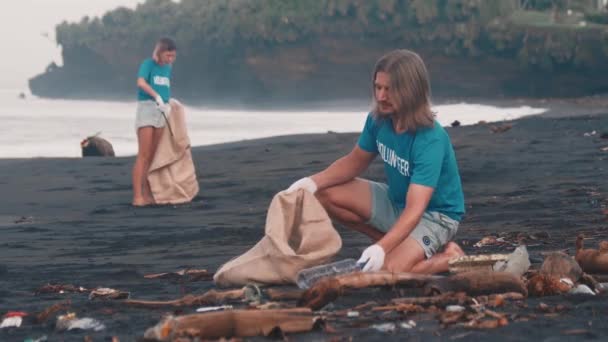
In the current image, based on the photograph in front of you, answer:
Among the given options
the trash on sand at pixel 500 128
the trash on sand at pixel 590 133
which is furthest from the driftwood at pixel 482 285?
the trash on sand at pixel 500 128

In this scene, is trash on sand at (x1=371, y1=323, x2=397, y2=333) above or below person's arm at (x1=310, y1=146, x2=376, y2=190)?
below

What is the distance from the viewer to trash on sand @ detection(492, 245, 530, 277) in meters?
4.89

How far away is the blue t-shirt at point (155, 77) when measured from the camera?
10.2 meters

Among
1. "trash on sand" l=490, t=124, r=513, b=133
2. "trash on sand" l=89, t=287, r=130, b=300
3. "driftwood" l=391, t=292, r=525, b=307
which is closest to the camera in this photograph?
"driftwood" l=391, t=292, r=525, b=307

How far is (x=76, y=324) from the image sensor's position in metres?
4.29

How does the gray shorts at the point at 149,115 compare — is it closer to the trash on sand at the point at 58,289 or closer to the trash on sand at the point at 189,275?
the trash on sand at the point at 189,275

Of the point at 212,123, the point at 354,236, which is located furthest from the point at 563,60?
the point at 354,236

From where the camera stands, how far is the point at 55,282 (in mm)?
5738

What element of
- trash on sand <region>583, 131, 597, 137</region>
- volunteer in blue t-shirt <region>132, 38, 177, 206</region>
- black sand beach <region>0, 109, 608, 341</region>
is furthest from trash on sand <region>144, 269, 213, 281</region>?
trash on sand <region>583, 131, 597, 137</region>

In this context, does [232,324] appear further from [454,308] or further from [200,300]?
[454,308]

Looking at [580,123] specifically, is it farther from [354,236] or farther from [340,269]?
[340,269]

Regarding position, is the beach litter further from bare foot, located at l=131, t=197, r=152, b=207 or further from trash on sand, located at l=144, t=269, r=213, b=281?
bare foot, located at l=131, t=197, r=152, b=207

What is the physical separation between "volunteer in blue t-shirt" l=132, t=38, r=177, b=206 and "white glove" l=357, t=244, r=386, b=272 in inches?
217

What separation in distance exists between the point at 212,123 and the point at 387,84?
96.1ft
